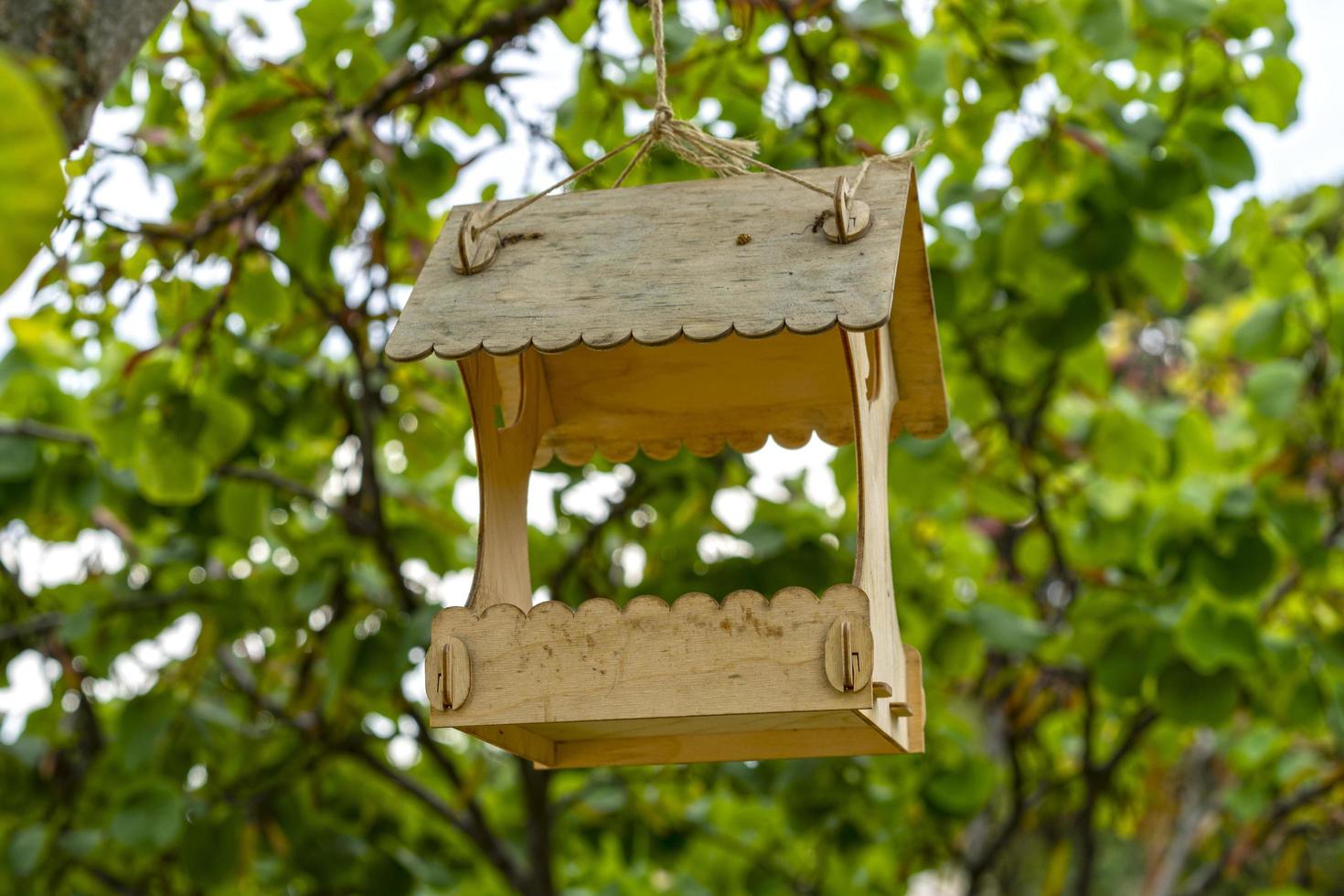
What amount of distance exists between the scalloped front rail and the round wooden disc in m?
0.32

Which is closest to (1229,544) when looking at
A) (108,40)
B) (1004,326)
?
(1004,326)

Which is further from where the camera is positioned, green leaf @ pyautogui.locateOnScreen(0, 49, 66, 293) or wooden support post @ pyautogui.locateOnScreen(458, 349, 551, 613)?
wooden support post @ pyautogui.locateOnScreen(458, 349, 551, 613)

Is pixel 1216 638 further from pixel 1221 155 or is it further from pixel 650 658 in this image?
pixel 650 658

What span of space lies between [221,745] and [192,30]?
1586 mm

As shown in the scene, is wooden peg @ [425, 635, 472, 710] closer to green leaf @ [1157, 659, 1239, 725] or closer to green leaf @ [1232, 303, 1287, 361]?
green leaf @ [1157, 659, 1239, 725]

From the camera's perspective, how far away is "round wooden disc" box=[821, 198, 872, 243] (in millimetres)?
1323

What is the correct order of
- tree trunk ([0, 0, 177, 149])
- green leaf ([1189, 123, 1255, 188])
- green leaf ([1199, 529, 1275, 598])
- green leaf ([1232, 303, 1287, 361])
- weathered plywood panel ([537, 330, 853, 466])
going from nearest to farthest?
1. tree trunk ([0, 0, 177, 149])
2. weathered plywood panel ([537, 330, 853, 466])
3. green leaf ([1189, 123, 1255, 188])
4. green leaf ([1199, 529, 1275, 598])
5. green leaf ([1232, 303, 1287, 361])

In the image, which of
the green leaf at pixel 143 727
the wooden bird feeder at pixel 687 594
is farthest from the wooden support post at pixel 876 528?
the green leaf at pixel 143 727

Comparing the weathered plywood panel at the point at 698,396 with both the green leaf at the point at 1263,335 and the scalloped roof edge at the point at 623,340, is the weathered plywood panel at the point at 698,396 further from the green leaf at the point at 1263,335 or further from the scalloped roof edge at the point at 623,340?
the green leaf at the point at 1263,335

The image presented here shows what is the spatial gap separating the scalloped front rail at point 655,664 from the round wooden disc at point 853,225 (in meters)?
0.32

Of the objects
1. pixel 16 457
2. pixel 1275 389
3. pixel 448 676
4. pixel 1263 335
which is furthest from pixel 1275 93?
pixel 16 457

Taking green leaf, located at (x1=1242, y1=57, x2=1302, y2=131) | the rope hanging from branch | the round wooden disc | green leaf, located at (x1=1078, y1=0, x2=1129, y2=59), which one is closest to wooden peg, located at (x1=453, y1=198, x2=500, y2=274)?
the rope hanging from branch

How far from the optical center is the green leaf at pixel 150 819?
8.67 feet

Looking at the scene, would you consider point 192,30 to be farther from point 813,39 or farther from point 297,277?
point 813,39
